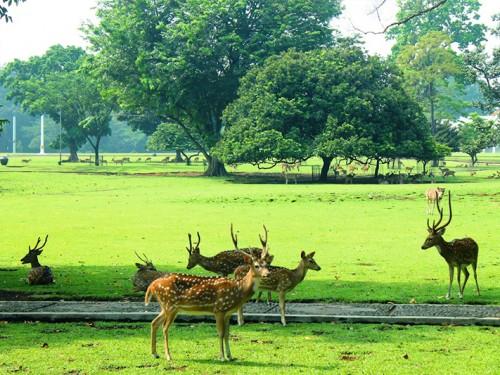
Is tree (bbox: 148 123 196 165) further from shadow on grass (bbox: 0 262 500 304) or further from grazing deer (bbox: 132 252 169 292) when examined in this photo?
grazing deer (bbox: 132 252 169 292)

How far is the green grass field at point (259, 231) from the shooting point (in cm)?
1705

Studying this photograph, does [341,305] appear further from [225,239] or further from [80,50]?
[80,50]

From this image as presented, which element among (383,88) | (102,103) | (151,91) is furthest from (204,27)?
(102,103)

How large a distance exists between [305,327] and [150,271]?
382 centimetres

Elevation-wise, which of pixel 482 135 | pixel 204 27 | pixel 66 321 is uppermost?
pixel 204 27

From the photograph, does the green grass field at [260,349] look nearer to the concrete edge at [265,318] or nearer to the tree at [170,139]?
the concrete edge at [265,318]

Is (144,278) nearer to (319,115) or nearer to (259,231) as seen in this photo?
(259,231)

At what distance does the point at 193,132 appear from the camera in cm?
7894

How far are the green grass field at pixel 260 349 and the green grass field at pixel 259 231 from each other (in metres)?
2.71

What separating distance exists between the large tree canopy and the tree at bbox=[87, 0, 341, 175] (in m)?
4.88

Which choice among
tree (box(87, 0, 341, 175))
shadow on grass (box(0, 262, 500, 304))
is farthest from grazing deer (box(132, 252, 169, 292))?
tree (box(87, 0, 341, 175))

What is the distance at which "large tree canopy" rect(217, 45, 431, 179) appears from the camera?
2226 inches

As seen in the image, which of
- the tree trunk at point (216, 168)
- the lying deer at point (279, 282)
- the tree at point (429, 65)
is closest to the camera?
the lying deer at point (279, 282)

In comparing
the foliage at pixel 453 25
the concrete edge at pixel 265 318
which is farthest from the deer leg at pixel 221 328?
the foliage at pixel 453 25
